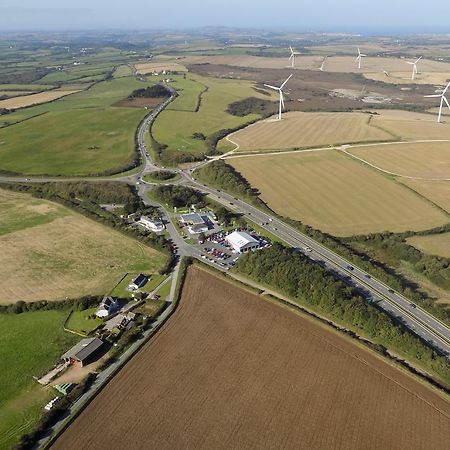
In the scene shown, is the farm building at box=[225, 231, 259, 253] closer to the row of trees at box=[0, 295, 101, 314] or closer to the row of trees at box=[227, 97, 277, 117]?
the row of trees at box=[0, 295, 101, 314]

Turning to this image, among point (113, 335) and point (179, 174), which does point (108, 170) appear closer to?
point (179, 174)

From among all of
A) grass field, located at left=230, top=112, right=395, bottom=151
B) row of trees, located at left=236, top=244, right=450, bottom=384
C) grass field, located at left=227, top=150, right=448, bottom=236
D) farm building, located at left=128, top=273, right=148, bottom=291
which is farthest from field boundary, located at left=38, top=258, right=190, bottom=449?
grass field, located at left=230, top=112, right=395, bottom=151

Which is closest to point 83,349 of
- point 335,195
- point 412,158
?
point 335,195

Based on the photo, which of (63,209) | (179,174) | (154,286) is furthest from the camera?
(179,174)

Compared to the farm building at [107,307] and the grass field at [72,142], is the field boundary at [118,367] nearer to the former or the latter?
the farm building at [107,307]

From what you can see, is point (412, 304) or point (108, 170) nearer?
point (412, 304)

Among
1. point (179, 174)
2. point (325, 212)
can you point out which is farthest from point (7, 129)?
point (325, 212)

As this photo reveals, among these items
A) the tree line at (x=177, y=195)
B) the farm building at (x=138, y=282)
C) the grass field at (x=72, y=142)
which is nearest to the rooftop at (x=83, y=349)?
the farm building at (x=138, y=282)
